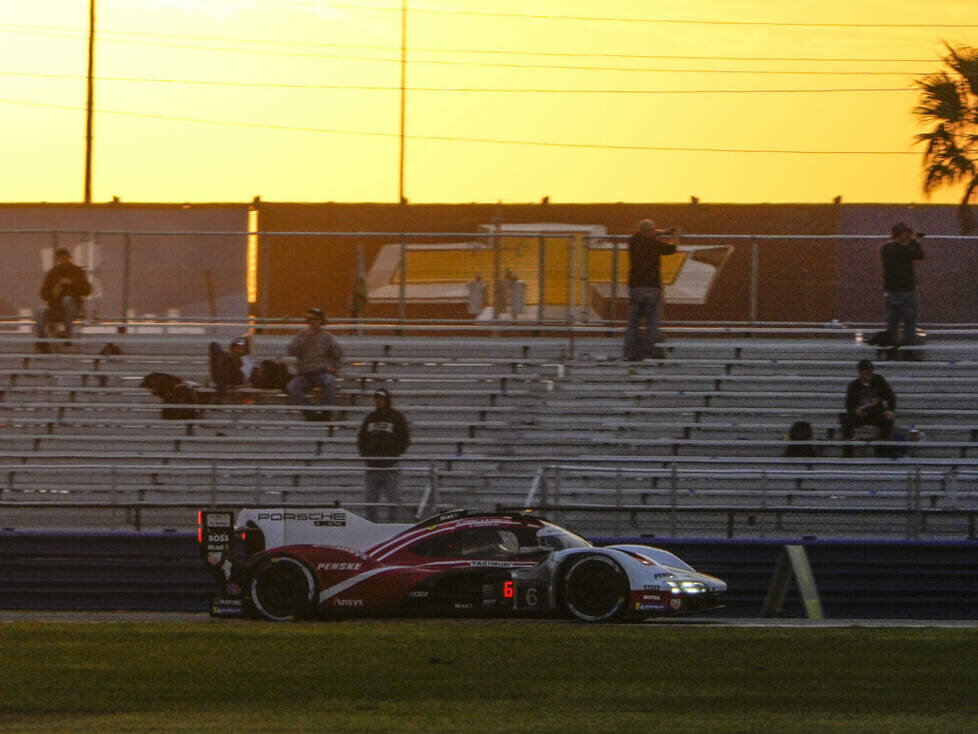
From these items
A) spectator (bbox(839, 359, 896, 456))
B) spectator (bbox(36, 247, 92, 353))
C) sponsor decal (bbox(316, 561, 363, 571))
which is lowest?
sponsor decal (bbox(316, 561, 363, 571))

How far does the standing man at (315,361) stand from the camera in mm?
18984

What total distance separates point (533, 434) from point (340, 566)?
5.48 m

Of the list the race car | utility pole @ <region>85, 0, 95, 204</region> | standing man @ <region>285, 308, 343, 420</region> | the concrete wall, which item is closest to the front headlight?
the race car

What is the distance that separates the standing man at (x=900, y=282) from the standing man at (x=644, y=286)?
95.4 inches

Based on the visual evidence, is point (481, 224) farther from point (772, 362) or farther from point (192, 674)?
point (192, 674)

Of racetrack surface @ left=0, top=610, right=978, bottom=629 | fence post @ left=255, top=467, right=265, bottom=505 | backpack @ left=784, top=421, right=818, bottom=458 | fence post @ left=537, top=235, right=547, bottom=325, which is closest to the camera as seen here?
racetrack surface @ left=0, top=610, right=978, bottom=629

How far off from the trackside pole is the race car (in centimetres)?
130

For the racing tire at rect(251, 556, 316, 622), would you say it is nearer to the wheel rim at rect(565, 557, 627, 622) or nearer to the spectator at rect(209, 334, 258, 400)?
the wheel rim at rect(565, 557, 627, 622)

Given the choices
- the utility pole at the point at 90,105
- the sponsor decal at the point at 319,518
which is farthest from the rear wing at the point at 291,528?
the utility pole at the point at 90,105

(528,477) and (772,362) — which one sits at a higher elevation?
(772,362)

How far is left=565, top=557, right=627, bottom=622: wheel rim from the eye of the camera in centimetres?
1318

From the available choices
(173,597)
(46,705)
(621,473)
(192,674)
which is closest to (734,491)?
(621,473)

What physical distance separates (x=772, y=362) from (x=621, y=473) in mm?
3846

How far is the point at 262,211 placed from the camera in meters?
28.6
